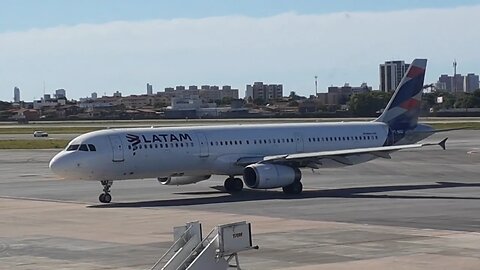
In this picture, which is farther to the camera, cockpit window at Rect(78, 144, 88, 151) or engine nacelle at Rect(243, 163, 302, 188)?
engine nacelle at Rect(243, 163, 302, 188)

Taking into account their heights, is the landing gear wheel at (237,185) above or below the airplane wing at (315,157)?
below

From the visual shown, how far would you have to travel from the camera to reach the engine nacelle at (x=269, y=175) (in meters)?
40.8

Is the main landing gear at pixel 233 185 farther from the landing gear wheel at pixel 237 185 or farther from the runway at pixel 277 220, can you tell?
the runway at pixel 277 220

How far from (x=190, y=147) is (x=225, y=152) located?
1.81 meters

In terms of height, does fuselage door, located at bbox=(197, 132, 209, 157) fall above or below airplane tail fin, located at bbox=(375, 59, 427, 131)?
below

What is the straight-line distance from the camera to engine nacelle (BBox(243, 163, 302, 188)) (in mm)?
40812

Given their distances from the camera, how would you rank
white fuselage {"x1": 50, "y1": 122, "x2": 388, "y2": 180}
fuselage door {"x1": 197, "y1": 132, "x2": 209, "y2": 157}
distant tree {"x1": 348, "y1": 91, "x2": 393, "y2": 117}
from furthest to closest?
distant tree {"x1": 348, "y1": 91, "x2": 393, "y2": 117}
fuselage door {"x1": 197, "y1": 132, "x2": 209, "y2": 157}
white fuselage {"x1": 50, "y1": 122, "x2": 388, "y2": 180}

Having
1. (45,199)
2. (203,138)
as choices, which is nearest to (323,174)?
(203,138)

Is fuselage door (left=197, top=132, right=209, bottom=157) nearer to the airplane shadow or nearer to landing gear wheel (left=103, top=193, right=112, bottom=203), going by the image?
the airplane shadow

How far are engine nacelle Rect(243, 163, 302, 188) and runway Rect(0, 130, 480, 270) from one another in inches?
29.6

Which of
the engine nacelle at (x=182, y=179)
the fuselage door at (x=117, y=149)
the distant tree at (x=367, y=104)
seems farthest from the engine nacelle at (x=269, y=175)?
the distant tree at (x=367, y=104)

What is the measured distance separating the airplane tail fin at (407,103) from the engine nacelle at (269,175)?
9930 millimetres

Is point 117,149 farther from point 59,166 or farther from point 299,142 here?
point 299,142

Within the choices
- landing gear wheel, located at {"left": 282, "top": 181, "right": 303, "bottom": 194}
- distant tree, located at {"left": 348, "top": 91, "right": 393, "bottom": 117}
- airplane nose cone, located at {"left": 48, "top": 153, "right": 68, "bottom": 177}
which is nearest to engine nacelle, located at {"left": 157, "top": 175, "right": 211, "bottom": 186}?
landing gear wheel, located at {"left": 282, "top": 181, "right": 303, "bottom": 194}
